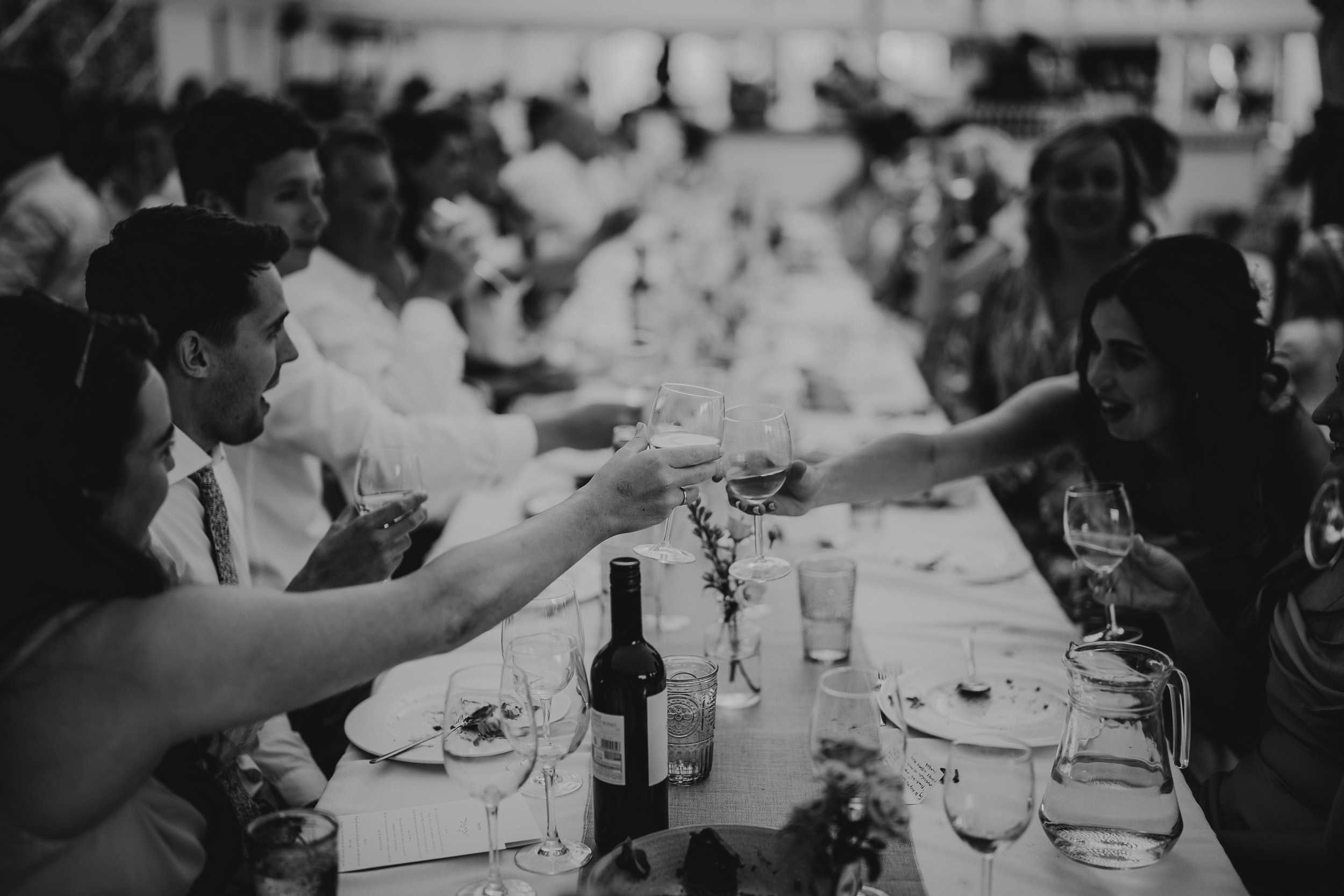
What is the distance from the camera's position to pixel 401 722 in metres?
1.45

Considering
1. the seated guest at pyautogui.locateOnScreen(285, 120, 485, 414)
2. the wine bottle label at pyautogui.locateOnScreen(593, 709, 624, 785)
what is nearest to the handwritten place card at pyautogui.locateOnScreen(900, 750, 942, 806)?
the wine bottle label at pyautogui.locateOnScreen(593, 709, 624, 785)

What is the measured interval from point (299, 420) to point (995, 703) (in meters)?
1.34

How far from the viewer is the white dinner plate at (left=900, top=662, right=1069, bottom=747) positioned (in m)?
1.42

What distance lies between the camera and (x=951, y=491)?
2469mm

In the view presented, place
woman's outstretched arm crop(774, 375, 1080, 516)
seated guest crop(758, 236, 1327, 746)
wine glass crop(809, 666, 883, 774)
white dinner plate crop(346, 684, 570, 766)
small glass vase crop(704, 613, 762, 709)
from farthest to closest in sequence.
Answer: woman's outstretched arm crop(774, 375, 1080, 516)
seated guest crop(758, 236, 1327, 746)
small glass vase crop(704, 613, 762, 709)
white dinner plate crop(346, 684, 570, 766)
wine glass crop(809, 666, 883, 774)

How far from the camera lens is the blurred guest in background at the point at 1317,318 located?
10.7 ft

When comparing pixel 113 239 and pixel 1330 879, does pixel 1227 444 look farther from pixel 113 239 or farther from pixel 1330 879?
pixel 113 239

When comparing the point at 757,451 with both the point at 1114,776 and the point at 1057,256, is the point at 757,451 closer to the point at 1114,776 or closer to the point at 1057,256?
the point at 1114,776

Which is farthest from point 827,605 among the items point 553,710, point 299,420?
point 299,420

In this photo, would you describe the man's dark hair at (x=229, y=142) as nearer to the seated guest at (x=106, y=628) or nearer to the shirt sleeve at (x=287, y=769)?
the shirt sleeve at (x=287, y=769)

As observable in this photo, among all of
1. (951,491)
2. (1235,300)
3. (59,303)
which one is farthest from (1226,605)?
(59,303)

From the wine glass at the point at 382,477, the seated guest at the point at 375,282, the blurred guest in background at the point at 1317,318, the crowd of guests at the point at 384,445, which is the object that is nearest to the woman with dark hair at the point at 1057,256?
the crowd of guests at the point at 384,445

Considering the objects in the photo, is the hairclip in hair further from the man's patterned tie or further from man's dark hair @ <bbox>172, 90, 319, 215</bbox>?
man's dark hair @ <bbox>172, 90, 319, 215</bbox>

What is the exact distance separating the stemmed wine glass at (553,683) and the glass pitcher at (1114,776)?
0.50 m
